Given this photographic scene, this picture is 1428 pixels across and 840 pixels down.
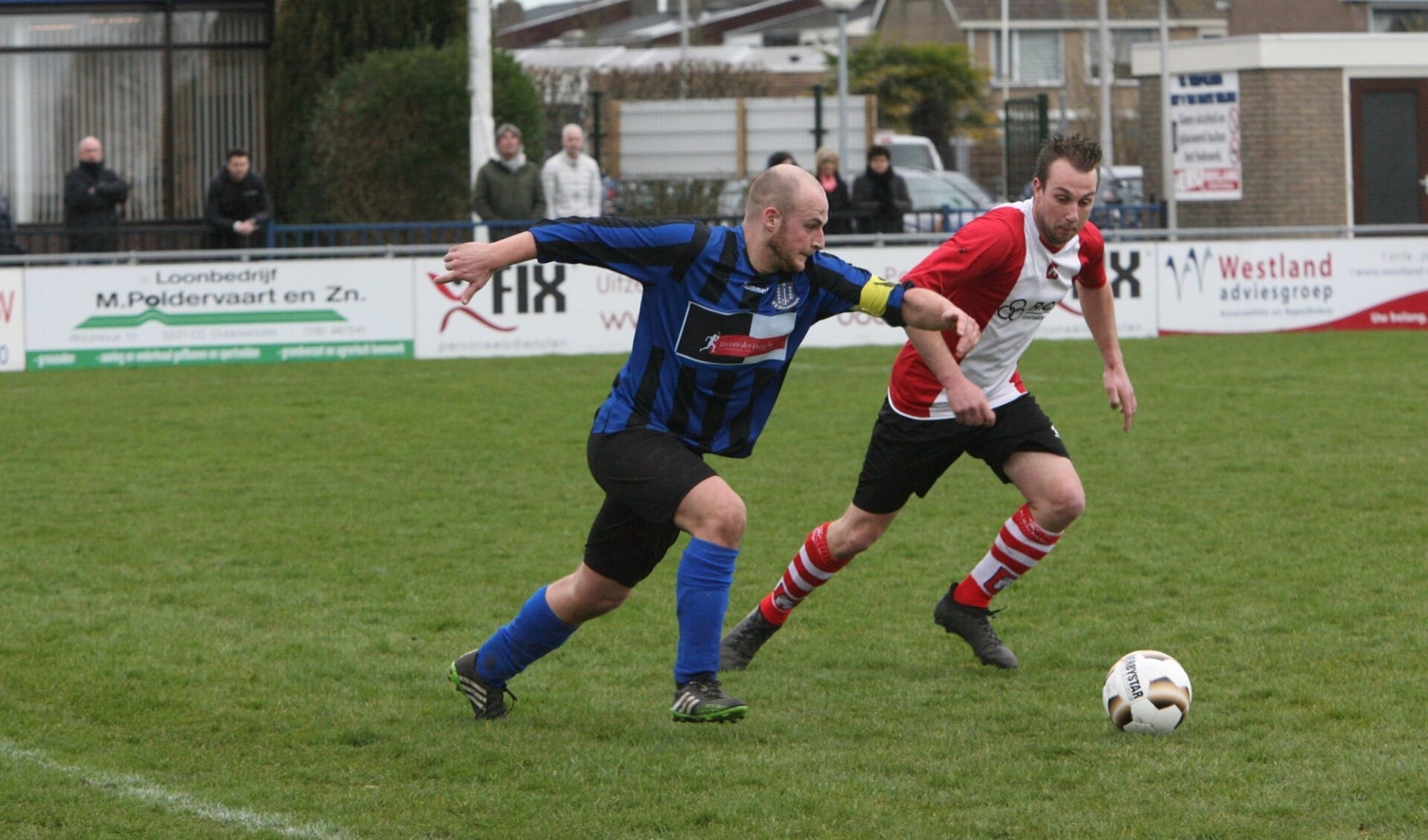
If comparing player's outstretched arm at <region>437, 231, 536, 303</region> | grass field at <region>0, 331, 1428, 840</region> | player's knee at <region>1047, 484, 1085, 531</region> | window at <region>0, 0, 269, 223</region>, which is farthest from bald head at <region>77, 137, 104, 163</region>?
player's outstretched arm at <region>437, 231, 536, 303</region>

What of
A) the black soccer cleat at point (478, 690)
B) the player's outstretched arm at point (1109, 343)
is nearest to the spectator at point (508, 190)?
the player's outstretched arm at point (1109, 343)

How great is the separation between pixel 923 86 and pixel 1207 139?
2525 centimetres

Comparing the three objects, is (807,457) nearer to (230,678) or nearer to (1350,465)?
(1350,465)

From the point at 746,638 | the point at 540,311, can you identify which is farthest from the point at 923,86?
the point at 746,638

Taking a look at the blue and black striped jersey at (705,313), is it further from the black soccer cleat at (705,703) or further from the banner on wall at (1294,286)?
the banner on wall at (1294,286)

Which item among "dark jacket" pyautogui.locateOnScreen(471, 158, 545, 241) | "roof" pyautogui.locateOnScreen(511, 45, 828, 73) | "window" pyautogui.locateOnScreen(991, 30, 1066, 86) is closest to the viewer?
"dark jacket" pyautogui.locateOnScreen(471, 158, 545, 241)

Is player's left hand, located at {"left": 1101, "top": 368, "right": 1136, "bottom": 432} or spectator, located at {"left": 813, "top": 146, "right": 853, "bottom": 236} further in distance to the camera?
spectator, located at {"left": 813, "top": 146, "right": 853, "bottom": 236}

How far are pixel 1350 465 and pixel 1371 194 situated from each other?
16041 mm

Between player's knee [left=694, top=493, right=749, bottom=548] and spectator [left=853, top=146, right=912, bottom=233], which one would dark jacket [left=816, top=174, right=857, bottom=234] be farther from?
player's knee [left=694, top=493, right=749, bottom=548]

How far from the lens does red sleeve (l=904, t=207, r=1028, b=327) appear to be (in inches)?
238

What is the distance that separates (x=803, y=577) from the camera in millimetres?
6480

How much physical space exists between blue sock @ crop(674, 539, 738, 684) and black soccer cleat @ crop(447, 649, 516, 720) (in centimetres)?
67

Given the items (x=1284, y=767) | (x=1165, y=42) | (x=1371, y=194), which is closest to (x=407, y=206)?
(x=1165, y=42)

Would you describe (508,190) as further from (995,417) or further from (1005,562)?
(995,417)
